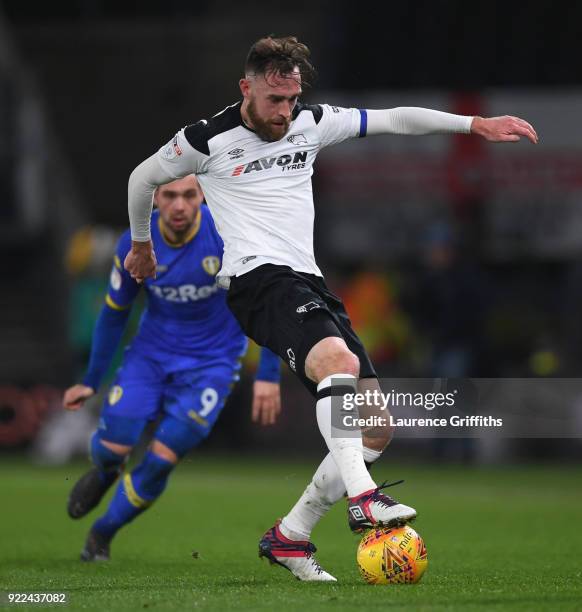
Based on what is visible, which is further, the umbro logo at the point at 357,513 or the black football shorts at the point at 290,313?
the black football shorts at the point at 290,313

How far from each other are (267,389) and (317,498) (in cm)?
96

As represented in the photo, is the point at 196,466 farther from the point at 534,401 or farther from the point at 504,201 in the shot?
the point at 504,201

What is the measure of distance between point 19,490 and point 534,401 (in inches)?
216

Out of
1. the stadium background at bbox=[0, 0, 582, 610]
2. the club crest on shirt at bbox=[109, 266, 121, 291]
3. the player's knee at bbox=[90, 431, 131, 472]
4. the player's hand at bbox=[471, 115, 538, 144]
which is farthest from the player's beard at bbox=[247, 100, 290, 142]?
the player's knee at bbox=[90, 431, 131, 472]

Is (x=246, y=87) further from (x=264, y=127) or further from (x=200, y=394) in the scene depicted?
(x=200, y=394)

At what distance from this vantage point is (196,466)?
51.3 ft

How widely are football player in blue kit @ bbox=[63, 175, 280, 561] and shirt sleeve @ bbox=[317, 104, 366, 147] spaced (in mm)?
1341

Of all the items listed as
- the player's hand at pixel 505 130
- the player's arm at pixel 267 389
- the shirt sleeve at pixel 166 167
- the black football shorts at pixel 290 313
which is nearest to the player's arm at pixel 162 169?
the shirt sleeve at pixel 166 167

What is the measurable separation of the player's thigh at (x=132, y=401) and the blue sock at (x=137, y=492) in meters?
0.18

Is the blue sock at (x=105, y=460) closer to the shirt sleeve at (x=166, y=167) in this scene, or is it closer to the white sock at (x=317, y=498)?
the white sock at (x=317, y=498)

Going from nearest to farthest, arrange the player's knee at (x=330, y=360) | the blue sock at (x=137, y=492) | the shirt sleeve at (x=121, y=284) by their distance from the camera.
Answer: the player's knee at (x=330, y=360)
the shirt sleeve at (x=121, y=284)
the blue sock at (x=137, y=492)

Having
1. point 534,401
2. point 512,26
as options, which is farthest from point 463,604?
point 512,26

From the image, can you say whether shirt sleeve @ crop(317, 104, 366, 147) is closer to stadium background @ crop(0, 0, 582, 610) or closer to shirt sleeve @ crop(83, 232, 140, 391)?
shirt sleeve @ crop(83, 232, 140, 391)

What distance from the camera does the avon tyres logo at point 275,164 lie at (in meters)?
6.57
